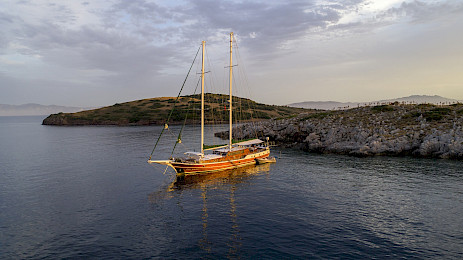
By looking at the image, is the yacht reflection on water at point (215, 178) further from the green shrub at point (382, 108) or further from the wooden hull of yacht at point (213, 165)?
the green shrub at point (382, 108)

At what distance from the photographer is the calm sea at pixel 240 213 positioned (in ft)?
65.5

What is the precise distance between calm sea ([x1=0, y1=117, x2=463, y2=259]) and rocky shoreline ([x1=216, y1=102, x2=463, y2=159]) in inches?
294

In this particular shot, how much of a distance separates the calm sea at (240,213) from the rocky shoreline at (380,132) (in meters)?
7.46

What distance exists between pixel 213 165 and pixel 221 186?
25.2 feet

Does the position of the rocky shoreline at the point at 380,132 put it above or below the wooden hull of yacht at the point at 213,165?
above

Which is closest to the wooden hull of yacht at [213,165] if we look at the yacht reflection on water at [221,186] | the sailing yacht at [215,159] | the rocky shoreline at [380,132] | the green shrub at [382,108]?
the sailing yacht at [215,159]

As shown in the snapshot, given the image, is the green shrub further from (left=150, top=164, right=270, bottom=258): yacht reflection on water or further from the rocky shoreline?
(left=150, top=164, right=270, bottom=258): yacht reflection on water

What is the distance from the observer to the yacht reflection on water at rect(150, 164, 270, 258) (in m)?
21.0

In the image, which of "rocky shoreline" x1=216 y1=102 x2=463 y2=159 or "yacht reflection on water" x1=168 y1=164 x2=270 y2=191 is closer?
"yacht reflection on water" x1=168 y1=164 x2=270 y2=191

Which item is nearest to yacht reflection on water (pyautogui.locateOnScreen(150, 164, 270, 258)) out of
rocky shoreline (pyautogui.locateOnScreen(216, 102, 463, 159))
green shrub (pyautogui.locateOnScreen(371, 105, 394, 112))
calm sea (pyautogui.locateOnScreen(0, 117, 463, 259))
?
calm sea (pyautogui.locateOnScreen(0, 117, 463, 259))

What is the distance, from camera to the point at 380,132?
202 ft

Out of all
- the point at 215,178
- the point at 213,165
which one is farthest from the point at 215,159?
the point at 215,178

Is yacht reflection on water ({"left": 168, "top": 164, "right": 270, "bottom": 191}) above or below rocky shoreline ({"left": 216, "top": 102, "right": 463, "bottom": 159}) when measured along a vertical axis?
below

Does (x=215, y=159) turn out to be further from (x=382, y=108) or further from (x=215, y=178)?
(x=382, y=108)
